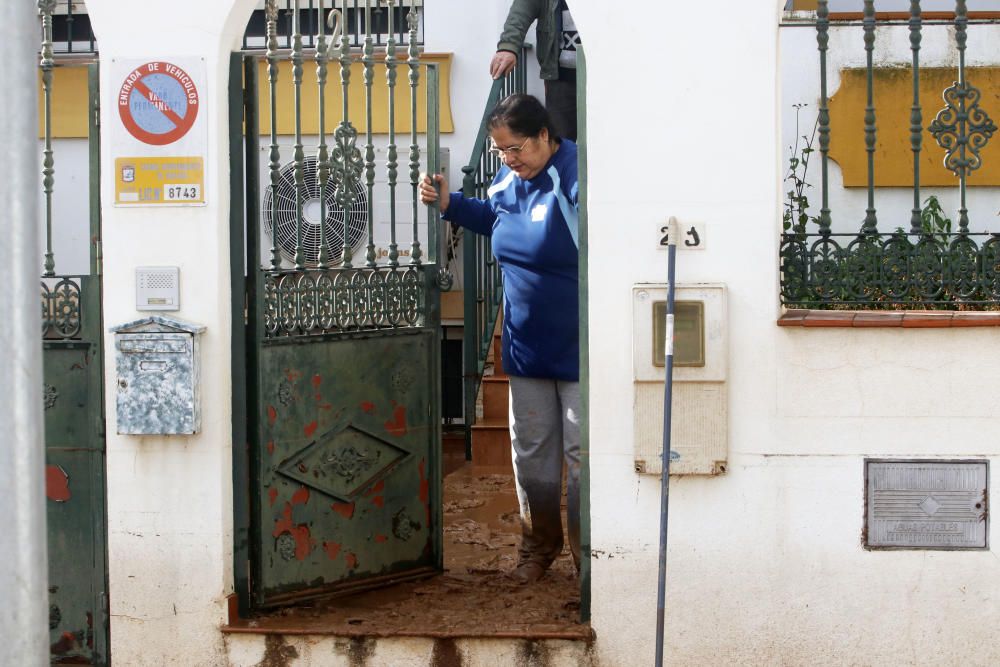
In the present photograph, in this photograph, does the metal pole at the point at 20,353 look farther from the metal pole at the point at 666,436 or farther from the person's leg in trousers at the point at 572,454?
the person's leg in trousers at the point at 572,454

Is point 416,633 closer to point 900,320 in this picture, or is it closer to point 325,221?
point 325,221

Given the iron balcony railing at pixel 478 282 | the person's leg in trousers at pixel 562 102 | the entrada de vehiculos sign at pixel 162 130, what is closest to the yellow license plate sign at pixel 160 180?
the entrada de vehiculos sign at pixel 162 130

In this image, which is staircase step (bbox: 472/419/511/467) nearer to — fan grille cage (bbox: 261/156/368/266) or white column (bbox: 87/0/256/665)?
fan grille cage (bbox: 261/156/368/266)

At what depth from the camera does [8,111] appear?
3551 millimetres

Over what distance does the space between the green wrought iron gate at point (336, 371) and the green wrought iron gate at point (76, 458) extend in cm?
60

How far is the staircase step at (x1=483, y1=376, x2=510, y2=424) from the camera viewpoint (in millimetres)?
9086

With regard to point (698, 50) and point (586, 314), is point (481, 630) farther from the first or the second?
point (698, 50)

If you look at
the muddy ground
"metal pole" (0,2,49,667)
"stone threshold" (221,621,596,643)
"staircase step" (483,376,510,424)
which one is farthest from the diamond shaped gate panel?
"staircase step" (483,376,510,424)

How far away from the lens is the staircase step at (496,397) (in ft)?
29.8

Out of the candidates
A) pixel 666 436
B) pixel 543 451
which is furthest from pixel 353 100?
pixel 666 436

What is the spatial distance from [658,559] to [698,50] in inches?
75.0

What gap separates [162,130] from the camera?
5680 millimetres

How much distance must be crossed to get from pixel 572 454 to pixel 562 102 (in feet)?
9.59

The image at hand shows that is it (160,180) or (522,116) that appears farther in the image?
(522,116)
